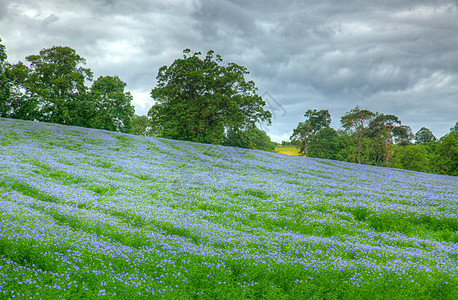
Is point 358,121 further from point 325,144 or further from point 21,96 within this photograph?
point 21,96

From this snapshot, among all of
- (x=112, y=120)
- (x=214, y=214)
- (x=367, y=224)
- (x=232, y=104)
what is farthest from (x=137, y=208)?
(x=112, y=120)

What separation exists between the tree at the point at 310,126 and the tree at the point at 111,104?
54.6 m

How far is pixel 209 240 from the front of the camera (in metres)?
8.25

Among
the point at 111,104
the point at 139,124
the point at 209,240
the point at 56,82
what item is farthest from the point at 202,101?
the point at 139,124

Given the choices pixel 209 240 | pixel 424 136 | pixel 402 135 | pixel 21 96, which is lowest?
pixel 209 240

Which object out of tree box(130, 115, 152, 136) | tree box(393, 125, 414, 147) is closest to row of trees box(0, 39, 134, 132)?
tree box(130, 115, 152, 136)

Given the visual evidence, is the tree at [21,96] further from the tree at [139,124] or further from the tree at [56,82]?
the tree at [139,124]

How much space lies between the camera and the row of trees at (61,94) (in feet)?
159

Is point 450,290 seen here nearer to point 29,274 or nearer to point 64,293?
point 64,293

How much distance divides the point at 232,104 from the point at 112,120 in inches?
1062

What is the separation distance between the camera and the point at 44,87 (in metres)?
49.4

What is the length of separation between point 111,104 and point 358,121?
211 ft

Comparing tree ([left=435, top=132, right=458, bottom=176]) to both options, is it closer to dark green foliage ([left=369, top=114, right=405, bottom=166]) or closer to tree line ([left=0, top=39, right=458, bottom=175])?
tree line ([left=0, top=39, right=458, bottom=175])

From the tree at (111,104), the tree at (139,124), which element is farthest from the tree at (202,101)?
the tree at (139,124)
